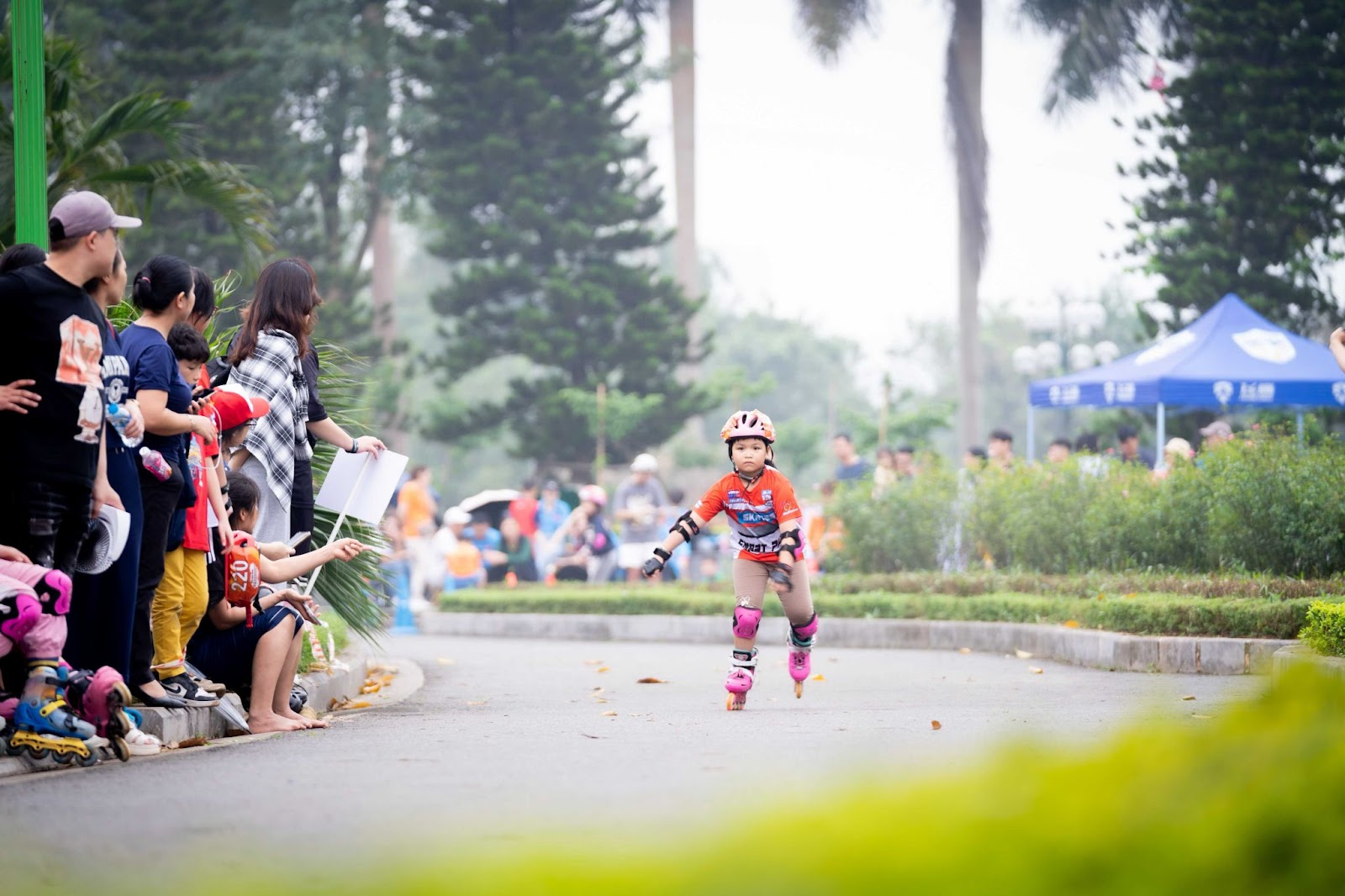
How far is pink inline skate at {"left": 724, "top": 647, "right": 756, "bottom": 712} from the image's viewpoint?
28.4ft

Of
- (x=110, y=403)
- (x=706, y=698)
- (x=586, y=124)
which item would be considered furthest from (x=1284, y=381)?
(x=586, y=124)

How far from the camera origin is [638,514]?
21.2 m

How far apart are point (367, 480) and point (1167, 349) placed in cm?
1420

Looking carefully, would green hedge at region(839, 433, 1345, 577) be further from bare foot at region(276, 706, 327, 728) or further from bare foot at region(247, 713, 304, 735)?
bare foot at region(247, 713, 304, 735)

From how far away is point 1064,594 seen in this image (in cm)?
1409

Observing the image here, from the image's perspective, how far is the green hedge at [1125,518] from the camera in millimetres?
12648

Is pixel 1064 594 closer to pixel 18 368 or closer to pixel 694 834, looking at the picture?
pixel 18 368

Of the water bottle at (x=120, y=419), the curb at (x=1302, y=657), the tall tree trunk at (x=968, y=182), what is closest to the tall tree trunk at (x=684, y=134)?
the tall tree trunk at (x=968, y=182)

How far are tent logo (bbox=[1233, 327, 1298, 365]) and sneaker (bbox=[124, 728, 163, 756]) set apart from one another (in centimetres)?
1621

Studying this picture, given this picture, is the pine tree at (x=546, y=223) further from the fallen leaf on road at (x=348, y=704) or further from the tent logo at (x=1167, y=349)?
the fallen leaf on road at (x=348, y=704)

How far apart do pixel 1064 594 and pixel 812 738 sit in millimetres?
7992

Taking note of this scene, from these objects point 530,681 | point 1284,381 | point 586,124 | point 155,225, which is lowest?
point 530,681

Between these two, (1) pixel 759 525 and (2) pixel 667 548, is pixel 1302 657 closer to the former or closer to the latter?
(1) pixel 759 525

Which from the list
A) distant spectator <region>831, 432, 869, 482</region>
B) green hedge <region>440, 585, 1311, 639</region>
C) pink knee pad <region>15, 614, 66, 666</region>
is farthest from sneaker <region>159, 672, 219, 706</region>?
distant spectator <region>831, 432, 869, 482</region>
